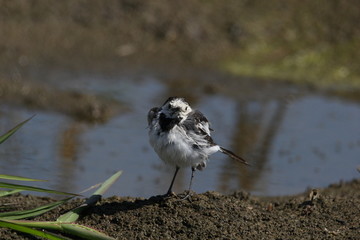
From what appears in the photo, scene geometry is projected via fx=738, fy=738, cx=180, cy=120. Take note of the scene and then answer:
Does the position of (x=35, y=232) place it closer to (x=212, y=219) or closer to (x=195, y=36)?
(x=212, y=219)

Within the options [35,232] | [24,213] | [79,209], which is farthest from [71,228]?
[79,209]

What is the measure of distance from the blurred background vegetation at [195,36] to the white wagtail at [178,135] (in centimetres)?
679

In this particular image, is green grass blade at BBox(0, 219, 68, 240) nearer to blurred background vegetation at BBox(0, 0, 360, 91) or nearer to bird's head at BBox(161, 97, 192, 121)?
bird's head at BBox(161, 97, 192, 121)

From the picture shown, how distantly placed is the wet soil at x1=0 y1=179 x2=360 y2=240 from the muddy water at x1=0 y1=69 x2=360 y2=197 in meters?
1.63

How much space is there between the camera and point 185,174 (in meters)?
8.09

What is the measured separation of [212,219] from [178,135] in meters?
0.67

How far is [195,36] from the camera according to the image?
1323cm

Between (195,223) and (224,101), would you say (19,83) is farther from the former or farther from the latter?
(195,223)

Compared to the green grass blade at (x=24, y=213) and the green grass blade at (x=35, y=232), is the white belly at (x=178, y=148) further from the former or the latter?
the green grass blade at (x=35, y=232)

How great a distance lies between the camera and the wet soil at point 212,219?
5.23 meters

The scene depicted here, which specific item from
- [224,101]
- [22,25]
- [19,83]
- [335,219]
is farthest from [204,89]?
[335,219]

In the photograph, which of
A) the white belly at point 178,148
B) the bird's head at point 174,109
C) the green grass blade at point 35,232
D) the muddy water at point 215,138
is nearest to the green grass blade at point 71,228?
the green grass blade at point 35,232

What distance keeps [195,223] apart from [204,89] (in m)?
6.40

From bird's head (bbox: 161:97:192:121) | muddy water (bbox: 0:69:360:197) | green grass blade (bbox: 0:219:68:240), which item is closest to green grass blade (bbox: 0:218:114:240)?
green grass blade (bbox: 0:219:68:240)
